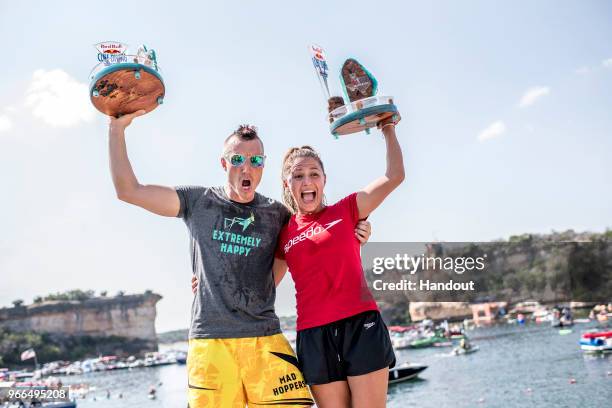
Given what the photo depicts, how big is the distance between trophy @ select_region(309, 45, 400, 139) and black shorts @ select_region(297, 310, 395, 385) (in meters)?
1.26

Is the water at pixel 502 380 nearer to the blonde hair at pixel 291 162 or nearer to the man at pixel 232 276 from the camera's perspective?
the blonde hair at pixel 291 162

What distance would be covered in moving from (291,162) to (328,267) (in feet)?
2.62

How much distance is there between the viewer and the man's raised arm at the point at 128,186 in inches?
142

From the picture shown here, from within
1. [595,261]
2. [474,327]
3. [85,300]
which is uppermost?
[85,300]

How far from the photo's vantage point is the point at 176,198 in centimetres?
381

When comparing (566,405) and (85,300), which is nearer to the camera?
(566,405)

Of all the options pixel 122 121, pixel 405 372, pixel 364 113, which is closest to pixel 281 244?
pixel 364 113

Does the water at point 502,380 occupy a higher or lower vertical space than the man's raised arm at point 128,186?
lower

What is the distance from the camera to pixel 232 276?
3.70m

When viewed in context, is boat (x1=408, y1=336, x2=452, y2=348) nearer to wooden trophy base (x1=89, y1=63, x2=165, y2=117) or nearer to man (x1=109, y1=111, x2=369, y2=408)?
man (x1=109, y1=111, x2=369, y2=408)

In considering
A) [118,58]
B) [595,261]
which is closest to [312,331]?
[118,58]

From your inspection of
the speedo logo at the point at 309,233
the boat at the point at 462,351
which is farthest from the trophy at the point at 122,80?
the boat at the point at 462,351

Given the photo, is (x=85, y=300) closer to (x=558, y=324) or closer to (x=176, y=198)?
(x=558, y=324)

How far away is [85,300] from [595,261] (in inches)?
3695
